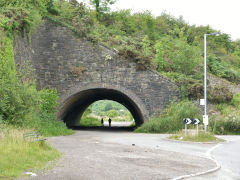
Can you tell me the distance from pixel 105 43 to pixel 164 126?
799 cm

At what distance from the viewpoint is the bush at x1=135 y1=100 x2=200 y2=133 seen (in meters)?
22.0

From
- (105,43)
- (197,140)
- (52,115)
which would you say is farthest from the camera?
(105,43)

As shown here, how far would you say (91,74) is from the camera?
77.3 feet

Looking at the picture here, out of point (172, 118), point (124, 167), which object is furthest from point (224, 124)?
point (124, 167)

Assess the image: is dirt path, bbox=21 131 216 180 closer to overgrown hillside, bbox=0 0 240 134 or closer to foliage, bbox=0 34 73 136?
foliage, bbox=0 34 73 136

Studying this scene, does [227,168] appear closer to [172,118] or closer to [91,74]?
[172,118]

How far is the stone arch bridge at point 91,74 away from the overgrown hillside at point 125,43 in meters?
0.76

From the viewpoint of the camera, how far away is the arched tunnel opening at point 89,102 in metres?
24.4

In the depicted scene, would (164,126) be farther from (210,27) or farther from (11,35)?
(210,27)

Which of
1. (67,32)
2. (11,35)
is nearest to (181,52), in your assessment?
(67,32)

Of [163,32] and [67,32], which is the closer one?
[67,32]

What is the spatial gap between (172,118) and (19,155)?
15.2 m

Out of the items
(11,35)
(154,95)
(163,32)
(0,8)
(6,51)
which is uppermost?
(163,32)

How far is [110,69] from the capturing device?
23.6 m
